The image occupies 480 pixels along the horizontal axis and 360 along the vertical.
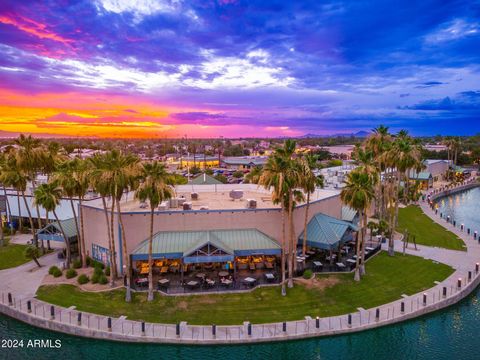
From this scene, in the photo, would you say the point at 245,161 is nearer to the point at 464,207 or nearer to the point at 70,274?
the point at 464,207

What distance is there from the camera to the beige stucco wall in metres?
38.7

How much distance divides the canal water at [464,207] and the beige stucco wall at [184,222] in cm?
4296

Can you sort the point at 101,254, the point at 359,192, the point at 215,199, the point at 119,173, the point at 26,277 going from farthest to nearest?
1. the point at 215,199
2. the point at 101,254
3. the point at 26,277
4. the point at 359,192
5. the point at 119,173

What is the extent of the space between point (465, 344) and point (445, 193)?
8327 cm

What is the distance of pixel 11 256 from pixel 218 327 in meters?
34.5

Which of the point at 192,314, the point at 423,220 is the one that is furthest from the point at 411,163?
the point at 192,314

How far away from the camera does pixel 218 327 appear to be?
28000 millimetres

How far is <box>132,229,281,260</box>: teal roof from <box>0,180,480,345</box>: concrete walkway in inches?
335

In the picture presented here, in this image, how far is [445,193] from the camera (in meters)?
99.1

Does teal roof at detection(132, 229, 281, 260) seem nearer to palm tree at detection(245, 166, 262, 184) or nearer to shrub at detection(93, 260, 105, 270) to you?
shrub at detection(93, 260, 105, 270)

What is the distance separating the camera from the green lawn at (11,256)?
4331 cm

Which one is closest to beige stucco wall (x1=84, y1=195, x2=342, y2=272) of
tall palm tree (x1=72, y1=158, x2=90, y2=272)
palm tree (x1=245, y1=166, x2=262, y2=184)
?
tall palm tree (x1=72, y1=158, x2=90, y2=272)

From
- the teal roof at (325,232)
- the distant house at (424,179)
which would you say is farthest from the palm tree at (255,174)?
the distant house at (424,179)

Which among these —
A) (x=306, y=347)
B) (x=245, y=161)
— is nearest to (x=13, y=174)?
(x=306, y=347)
